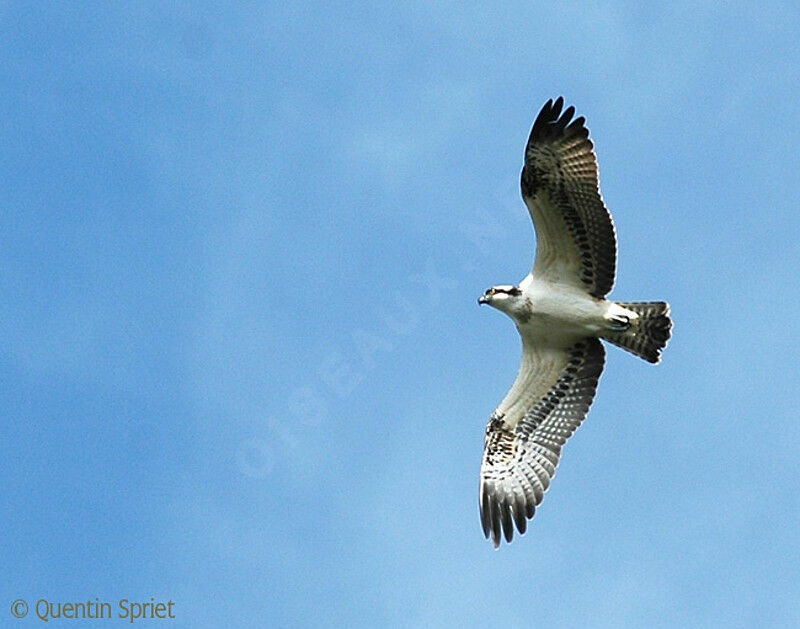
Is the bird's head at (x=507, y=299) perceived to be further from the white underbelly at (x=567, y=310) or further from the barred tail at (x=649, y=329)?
the barred tail at (x=649, y=329)

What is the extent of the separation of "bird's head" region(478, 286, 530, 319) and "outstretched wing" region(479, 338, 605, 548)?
0.67 m

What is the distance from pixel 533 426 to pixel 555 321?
4.91 feet

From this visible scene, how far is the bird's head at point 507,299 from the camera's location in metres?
17.3

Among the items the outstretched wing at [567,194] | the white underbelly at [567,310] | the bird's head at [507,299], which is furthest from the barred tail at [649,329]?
the bird's head at [507,299]

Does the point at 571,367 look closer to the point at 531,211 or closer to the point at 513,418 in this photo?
the point at 513,418

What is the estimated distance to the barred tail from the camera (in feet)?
55.9

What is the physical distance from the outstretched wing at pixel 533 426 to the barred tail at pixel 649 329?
2.04 ft

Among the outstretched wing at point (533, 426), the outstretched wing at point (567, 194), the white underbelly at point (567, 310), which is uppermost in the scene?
the outstretched wing at point (567, 194)

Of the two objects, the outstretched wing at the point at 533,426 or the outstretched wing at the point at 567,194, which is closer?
the outstretched wing at the point at 567,194

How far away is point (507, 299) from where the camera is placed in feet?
57.0

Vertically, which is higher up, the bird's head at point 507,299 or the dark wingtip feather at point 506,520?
the bird's head at point 507,299

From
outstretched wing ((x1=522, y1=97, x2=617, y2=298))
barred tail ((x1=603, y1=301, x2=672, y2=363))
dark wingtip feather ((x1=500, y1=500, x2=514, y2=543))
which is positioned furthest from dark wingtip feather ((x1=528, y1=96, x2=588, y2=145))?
dark wingtip feather ((x1=500, y1=500, x2=514, y2=543))

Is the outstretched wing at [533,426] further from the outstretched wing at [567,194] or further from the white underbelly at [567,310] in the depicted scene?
the outstretched wing at [567,194]

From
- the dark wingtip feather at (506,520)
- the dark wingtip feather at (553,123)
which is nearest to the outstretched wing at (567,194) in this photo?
the dark wingtip feather at (553,123)
